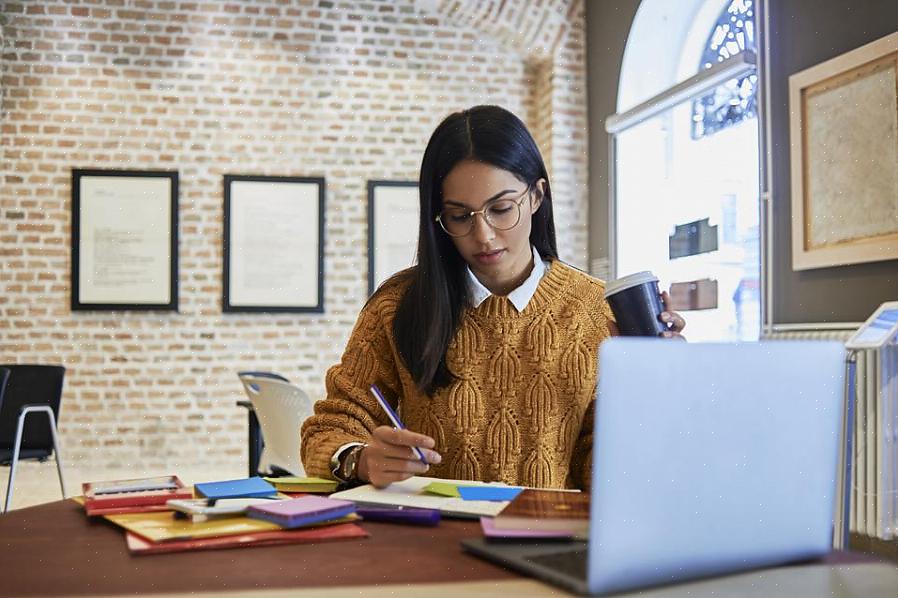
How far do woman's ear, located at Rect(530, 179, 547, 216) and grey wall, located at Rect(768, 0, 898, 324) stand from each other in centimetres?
204

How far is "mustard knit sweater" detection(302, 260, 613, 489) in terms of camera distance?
173 cm

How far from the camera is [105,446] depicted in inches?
237

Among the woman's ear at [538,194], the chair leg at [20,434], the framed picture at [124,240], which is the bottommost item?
the chair leg at [20,434]

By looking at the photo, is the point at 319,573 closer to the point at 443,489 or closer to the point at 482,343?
the point at 443,489

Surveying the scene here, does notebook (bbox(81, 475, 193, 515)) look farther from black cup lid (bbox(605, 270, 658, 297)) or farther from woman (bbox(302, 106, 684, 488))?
black cup lid (bbox(605, 270, 658, 297))

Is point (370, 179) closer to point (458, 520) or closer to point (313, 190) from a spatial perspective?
point (313, 190)

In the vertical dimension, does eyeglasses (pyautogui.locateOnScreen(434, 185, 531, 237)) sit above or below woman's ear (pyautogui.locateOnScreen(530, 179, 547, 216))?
below

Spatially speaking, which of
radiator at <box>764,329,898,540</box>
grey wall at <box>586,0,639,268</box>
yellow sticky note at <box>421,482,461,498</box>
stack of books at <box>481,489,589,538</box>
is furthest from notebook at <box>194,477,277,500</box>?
grey wall at <box>586,0,639,268</box>

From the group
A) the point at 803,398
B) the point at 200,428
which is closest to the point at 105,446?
the point at 200,428

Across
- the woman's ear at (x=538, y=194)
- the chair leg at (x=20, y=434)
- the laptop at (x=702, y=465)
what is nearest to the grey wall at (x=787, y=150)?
the woman's ear at (x=538, y=194)

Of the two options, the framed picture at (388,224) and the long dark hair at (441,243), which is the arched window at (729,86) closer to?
the framed picture at (388,224)

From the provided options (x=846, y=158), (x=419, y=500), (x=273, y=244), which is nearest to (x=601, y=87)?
(x=273, y=244)

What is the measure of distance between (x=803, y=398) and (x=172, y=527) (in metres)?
0.68

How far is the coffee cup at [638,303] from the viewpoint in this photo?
1.23 meters
